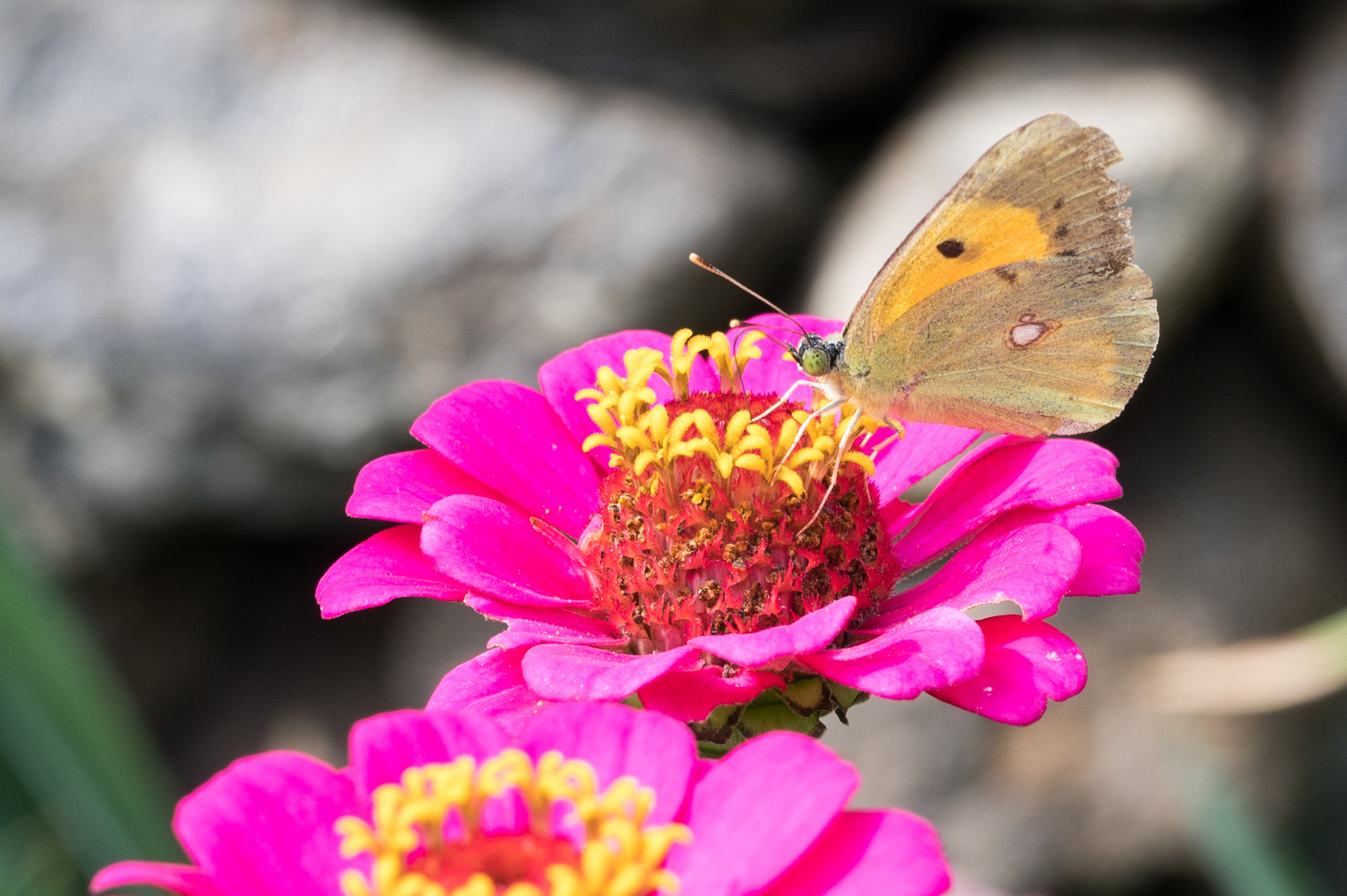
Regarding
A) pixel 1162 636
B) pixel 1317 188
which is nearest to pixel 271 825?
pixel 1317 188

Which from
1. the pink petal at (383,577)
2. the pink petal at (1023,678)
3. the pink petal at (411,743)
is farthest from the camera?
the pink petal at (383,577)

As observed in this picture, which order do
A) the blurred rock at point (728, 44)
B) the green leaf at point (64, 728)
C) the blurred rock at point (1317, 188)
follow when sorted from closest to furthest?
the green leaf at point (64, 728)
the blurred rock at point (1317, 188)
the blurred rock at point (728, 44)

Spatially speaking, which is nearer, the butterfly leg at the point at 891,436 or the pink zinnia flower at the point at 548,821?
the pink zinnia flower at the point at 548,821

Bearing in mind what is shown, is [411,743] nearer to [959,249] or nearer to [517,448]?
[517,448]

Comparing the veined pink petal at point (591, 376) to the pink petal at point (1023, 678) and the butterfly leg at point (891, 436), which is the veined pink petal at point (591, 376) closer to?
the butterfly leg at point (891, 436)

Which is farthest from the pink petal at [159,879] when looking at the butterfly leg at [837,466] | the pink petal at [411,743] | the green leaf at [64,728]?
the green leaf at [64,728]

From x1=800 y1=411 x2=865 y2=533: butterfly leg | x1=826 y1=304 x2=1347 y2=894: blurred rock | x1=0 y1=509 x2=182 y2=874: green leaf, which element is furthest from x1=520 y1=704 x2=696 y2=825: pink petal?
x1=826 y1=304 x2=1347 y2=894: blurred rock

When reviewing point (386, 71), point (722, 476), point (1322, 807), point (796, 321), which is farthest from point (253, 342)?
point (1322, 807)
